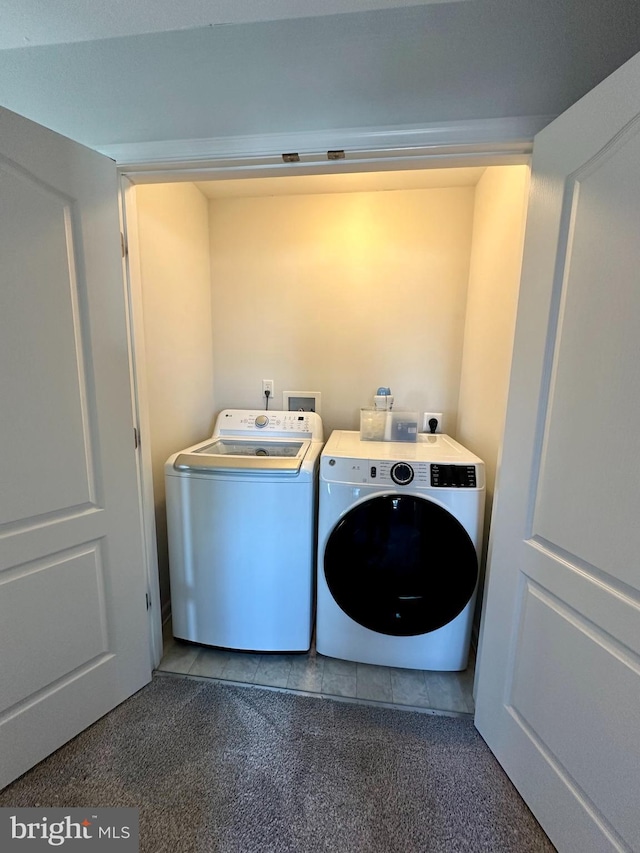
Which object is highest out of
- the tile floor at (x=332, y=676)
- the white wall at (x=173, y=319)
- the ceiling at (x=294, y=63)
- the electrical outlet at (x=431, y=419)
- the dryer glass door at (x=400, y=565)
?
the ceiling at (x=294, y=63)

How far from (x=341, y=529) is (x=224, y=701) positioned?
827mm

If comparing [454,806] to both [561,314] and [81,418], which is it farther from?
[81,418]

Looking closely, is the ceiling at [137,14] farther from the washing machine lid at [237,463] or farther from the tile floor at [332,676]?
the tile floor at [332,676]

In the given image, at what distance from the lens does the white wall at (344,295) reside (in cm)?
189

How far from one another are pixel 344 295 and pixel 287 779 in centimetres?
214

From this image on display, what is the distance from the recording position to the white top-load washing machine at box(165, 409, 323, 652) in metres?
1.38

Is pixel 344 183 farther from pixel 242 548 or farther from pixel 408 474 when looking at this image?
pixel 242 548

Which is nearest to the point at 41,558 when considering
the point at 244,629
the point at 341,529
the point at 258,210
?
the point at 244,629

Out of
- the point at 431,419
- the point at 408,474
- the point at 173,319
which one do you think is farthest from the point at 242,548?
the point at 431,419

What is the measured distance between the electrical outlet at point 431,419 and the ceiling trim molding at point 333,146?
125 centimetres

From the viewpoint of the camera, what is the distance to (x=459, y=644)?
1417 millimetres

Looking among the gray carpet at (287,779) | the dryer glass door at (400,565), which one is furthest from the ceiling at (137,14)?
the gray carpet at (287,779)

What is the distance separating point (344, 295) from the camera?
1.98 metres

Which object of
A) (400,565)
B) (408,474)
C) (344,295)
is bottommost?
(400,565)
